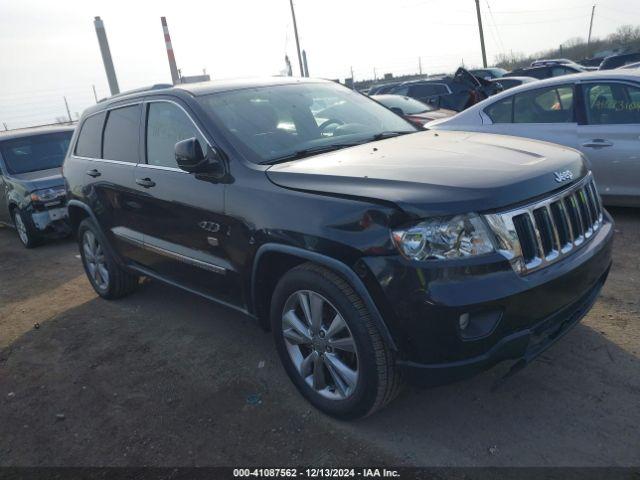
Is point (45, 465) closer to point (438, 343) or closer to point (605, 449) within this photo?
point (438, 343)

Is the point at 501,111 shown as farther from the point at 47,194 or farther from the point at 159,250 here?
the point at 47,194

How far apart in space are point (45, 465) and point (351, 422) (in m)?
1.68

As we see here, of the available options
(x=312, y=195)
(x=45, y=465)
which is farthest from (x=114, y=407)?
(x=312, y=195)

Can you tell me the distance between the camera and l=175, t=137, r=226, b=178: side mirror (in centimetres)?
314

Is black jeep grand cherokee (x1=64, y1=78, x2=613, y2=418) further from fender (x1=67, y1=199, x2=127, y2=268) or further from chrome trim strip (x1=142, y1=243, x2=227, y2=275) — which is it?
fender (x1=67, y1=199, x2=127, y2=268)

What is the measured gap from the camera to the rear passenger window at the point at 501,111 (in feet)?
20.7

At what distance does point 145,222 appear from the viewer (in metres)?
4.03

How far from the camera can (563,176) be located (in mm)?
2736

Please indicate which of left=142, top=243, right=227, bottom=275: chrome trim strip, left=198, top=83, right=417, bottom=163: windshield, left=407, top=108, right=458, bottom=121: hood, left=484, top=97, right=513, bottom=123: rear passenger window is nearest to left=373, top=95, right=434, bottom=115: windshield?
left=407, top=108, right=458, bottom=121: hood

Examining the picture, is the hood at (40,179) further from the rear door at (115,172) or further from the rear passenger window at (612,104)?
the rear passenger window at (612,104)

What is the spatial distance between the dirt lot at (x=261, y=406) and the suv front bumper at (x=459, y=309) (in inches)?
18.3

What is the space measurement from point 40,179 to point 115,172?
4.27 m

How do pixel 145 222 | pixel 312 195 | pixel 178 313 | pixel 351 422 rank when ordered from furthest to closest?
pixel 178 313
pixel 145 222
pixel 351 422
pixel 312 195

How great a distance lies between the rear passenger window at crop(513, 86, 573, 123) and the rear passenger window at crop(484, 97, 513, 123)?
0.24 ft
